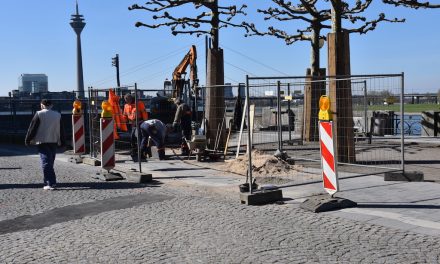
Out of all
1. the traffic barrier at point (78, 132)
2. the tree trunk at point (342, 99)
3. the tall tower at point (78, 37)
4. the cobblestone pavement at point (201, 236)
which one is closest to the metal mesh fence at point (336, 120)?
the tree trunk at point (342, 99)

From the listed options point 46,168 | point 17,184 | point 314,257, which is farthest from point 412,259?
point 17,184

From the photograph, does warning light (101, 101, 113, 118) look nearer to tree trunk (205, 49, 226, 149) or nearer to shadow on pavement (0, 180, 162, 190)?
shadow on pavement (0, 180, 162, 190)

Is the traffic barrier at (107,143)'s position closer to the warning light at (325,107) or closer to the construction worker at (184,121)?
the construction worker at (184,121)

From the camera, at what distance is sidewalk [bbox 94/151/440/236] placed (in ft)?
23.3

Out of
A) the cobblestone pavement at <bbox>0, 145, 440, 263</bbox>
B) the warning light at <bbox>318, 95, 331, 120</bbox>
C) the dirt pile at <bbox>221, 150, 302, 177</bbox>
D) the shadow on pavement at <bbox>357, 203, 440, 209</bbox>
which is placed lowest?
the cobblestone pavement at <bbox>0, 145, 440, 263</bbox>

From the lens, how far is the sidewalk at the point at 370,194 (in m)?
7.11

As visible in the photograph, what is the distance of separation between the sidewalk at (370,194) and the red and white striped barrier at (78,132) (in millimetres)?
2640

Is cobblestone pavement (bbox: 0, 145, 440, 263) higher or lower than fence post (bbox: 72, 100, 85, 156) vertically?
lower

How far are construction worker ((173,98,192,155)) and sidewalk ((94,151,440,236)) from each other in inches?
110

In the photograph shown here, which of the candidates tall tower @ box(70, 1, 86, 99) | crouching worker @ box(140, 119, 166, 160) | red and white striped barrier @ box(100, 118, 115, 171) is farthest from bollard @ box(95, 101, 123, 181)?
tall tower @ box(70, 1, 86, 99)

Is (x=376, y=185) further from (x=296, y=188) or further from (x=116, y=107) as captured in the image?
(x=116, y=107)

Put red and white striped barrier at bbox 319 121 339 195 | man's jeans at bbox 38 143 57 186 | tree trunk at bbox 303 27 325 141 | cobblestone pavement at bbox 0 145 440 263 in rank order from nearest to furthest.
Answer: cobblestone pavement at bbox 0 145 440 263 → red and white striped barrier at bbox 319 121 339 195 → man's jeans at bbox 38 143 57 186 → tree trunk at bbox 303 27 325 141

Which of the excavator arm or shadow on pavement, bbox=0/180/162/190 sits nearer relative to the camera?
shadow on pavement, bbox=0/180/162/190

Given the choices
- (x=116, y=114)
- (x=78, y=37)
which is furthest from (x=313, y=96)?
(x=78, y=37)
